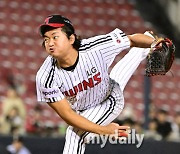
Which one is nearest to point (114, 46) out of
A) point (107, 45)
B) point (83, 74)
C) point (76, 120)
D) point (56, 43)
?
point (107, 45)

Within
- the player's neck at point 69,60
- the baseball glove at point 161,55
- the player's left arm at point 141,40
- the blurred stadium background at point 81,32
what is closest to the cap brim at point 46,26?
the player's neck at point 69,60

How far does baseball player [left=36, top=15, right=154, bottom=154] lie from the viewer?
4.71 metres

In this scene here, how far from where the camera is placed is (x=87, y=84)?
4.98m

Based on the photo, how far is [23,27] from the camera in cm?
1137

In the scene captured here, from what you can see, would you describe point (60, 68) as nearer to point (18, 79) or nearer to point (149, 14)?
point (18, 79)

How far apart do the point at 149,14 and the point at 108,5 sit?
2.67 feet

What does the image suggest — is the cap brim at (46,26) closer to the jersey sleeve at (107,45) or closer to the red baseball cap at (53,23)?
the red baseball cap at (53,23)

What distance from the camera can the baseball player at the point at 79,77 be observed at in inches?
186

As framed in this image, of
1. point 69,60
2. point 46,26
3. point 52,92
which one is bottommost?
point 52,92

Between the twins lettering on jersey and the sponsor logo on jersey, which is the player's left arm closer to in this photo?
the twins lettering on jersey

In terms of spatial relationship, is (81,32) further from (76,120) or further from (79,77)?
(76,120)

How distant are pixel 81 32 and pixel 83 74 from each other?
21.2 ft

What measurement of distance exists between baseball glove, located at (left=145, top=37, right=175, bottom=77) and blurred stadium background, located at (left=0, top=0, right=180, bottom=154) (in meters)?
3.95

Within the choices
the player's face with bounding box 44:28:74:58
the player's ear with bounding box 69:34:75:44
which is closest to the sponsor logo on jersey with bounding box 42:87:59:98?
the player's face with bounding box 44:28:74:58
